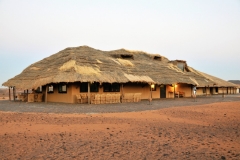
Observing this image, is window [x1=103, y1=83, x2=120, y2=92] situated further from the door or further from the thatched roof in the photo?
the door

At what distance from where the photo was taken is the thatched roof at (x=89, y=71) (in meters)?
19.9

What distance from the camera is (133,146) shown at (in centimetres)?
606

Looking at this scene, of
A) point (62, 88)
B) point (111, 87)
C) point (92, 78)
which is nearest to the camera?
point (92, 78)

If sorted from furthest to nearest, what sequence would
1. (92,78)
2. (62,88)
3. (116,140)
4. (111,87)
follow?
(111,87) < (62,88) < (92,78) < (116,140)

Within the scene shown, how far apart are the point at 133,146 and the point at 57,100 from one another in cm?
1740

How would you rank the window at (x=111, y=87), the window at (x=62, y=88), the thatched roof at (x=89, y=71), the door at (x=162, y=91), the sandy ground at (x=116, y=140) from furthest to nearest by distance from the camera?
1. the door at (x=162, y=91)
2. the window at (x=111, y=87)
3. the window at (x=62, y=88)
4. the thatched roof at (x=89, y=71)
5. the sandy ground at (x=116, y=140)

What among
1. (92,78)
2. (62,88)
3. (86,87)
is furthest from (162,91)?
(62,88)

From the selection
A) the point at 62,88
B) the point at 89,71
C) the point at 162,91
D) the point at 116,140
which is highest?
the point at 89,71

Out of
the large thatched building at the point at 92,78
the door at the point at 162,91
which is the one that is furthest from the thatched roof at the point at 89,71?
the door at the point at 162,91

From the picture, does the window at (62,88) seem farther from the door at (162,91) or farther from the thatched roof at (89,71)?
the door at (162,91)

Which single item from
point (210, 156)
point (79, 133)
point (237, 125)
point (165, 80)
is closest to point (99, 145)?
point (79, 133)

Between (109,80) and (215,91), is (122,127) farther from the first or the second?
(215,91)

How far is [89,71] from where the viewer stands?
20.4 metres

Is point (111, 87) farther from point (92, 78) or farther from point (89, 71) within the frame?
point (92, 78)
